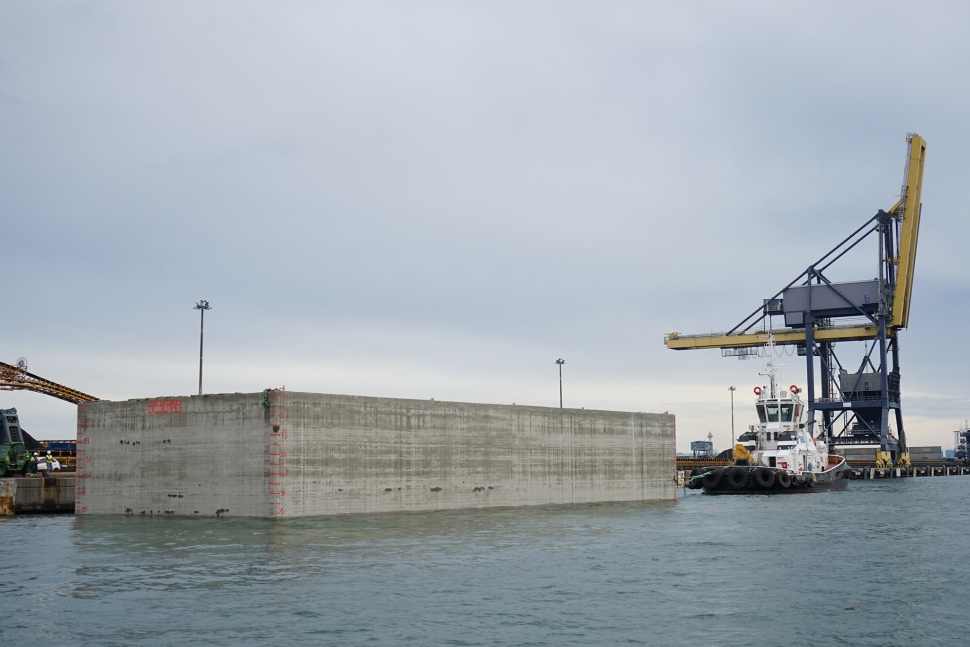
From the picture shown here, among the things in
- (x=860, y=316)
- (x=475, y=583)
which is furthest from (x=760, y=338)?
(x=475, y=583)

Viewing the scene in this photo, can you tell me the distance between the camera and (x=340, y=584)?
73.0 ft

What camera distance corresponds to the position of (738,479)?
64.0 m

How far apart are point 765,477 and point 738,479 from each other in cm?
173

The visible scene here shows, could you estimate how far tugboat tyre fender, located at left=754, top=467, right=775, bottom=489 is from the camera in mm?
63500

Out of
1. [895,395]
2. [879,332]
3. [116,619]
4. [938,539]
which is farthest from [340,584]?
[895,395]

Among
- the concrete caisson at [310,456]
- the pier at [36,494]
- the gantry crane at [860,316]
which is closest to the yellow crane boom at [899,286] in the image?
the gantry crane at [860,316]

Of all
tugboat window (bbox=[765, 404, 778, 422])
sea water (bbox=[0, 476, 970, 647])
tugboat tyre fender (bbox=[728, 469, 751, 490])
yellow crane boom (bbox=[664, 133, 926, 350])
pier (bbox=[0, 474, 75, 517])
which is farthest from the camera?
yellow crane boom (bbox=[664, 133, 926, 350])

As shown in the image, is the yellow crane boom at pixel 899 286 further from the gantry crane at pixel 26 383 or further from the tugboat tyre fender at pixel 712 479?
the gantry crane at pixel 26 383

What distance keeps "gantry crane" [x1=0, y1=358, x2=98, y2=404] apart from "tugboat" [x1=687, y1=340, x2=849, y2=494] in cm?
4882

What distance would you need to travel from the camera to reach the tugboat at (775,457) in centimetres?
6394

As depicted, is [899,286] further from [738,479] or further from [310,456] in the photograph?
[310,456]

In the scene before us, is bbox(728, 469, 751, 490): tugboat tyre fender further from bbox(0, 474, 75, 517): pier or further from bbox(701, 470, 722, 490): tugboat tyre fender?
bbox(0, 474, 75, 517): pier

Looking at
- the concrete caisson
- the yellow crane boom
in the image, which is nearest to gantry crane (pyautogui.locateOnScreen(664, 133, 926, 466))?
the yellow crane boom

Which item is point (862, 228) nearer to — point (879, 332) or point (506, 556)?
point (879, 332)
